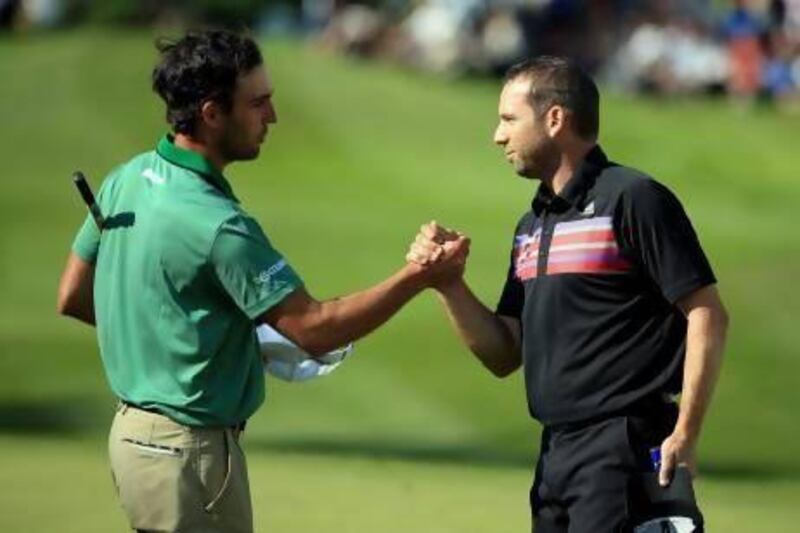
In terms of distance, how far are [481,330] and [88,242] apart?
118cm

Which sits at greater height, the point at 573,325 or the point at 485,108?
the point at 573,325

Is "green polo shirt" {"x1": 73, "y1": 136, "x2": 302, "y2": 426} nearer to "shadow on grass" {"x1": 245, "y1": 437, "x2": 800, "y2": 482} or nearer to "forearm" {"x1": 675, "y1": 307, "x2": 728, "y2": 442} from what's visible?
"forearm" {"x1": 675, "y1": 307, "x2": 728, "y2": 442}

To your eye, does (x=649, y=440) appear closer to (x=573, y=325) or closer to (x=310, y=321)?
(x=573, y=325)

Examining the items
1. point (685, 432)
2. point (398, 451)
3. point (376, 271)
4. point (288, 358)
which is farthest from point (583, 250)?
point (376, 271)

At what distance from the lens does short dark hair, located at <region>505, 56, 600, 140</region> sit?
247 inches

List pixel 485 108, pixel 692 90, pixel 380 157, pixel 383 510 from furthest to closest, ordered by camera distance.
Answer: pixel 692 90
pixel 485 108
pixel 380 157
pixel 383 510

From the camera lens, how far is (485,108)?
1111 inches

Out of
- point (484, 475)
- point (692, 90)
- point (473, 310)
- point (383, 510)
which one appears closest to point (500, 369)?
point (473, 310)

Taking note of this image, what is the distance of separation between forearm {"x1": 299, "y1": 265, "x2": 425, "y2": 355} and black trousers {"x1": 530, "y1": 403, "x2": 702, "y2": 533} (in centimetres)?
62

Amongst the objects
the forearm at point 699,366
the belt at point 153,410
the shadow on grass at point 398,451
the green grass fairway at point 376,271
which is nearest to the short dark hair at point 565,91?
the forearm at point 699,366

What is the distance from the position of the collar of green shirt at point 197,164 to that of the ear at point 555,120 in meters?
0.92

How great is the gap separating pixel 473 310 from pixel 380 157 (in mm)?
19314

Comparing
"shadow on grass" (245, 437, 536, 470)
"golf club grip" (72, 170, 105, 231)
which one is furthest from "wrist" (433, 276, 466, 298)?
"shadow on grass" (245, 437, 536, 470)

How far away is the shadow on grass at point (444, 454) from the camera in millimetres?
12477
